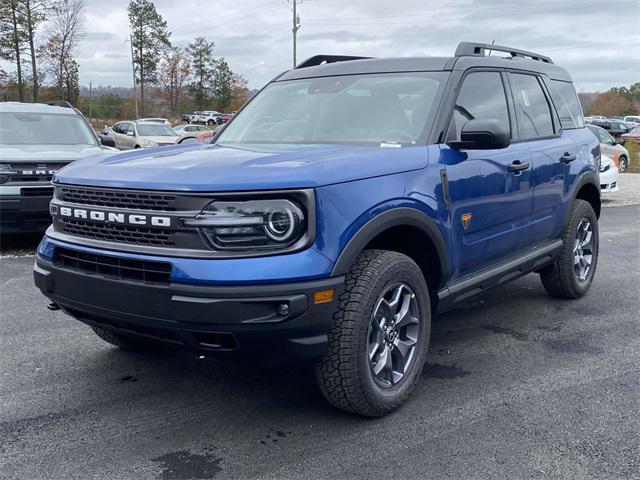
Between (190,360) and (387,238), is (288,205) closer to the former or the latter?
(387,238)

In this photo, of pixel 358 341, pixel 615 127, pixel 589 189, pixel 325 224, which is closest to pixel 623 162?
pixel 589 189

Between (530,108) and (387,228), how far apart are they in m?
2.35

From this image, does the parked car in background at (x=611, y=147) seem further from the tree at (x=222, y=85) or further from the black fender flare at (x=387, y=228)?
the tree at (x=222, y=85)

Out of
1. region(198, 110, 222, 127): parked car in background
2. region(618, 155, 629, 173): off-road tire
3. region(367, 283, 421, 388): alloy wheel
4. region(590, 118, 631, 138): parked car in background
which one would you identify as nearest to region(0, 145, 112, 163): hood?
region(367, 283, 421, 388): alloy wheel

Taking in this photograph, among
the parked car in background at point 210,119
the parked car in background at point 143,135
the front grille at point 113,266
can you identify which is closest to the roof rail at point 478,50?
the front grille at point 113,266

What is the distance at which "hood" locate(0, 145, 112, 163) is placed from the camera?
768 cm

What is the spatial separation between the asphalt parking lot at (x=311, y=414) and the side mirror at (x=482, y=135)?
1411 mm

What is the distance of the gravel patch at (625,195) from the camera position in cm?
1402

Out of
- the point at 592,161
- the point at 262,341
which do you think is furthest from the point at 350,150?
the point at 592,161

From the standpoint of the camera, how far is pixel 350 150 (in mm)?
3547

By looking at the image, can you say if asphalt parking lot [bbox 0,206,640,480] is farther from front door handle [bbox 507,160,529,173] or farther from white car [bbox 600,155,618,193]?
white car [bbox 600,155,618,193]

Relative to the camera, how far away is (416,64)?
4355 millimetres

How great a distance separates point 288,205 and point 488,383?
1827mm

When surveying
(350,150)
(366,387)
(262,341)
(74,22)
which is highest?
(74,22)
